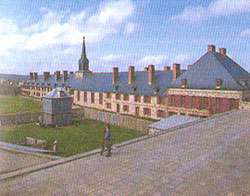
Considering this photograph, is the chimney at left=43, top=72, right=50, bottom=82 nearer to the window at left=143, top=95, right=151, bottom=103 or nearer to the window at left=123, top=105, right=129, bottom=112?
the window at left=123, top=105, right=129, bottom=112

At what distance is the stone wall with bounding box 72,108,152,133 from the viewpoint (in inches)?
1195

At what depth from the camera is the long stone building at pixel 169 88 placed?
29.0m

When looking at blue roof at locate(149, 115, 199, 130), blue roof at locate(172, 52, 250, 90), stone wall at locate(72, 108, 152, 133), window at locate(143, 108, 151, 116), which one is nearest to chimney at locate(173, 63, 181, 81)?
blue roof at locate(172, 52, 250, 90)

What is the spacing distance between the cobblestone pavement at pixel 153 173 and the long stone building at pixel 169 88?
18974 millimetres

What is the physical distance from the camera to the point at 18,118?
32.9 metres

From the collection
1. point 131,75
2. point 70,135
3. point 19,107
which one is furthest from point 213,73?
point 19,107

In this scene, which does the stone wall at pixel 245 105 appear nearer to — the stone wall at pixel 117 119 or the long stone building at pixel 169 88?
the long stone building at pixel 169 88

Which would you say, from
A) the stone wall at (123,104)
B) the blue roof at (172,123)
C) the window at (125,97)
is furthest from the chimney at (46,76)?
the blue roof at (172,123)

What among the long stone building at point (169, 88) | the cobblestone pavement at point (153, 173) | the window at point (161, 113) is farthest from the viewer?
the window at point (161, 113)

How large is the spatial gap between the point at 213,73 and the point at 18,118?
29327mm

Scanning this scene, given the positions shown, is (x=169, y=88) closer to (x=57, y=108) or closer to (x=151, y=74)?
(x=151, y=74)

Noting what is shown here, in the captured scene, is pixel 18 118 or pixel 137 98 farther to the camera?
pixel 137 98

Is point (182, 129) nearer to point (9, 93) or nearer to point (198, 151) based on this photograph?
point (198, 151)

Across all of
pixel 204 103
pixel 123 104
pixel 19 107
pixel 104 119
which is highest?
pixel 204 103
